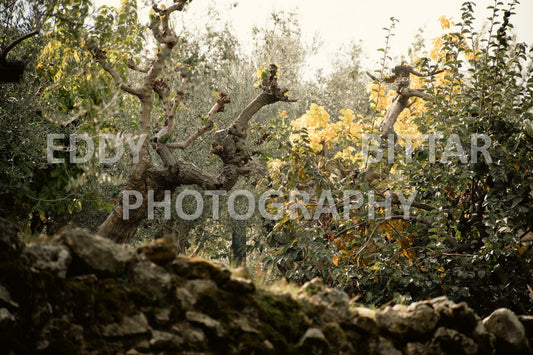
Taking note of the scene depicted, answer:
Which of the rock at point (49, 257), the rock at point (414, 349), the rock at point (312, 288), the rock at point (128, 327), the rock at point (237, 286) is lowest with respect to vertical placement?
the rock at point (414, 349)

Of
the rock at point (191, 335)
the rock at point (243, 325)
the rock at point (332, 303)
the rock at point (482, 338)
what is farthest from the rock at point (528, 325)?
the rock at point (191, 335)

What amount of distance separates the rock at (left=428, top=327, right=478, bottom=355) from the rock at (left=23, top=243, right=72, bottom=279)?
301cm

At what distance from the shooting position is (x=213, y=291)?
4246 millimetres

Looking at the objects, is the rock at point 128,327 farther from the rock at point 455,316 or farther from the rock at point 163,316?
the rock at point 455,316

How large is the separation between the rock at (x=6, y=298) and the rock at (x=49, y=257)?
25 cm

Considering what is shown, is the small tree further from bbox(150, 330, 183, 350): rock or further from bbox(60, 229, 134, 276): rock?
bbox(150, 330, 183, 350): rock

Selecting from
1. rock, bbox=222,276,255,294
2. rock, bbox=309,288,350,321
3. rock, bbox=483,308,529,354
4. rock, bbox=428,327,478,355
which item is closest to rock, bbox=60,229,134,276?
rock, bbox=222,276,255,294

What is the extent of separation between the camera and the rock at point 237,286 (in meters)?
4.33

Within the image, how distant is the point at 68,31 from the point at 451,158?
5874 mm

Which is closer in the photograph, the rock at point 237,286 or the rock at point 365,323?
the rock at point 237,286

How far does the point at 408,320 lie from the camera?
15.0ft

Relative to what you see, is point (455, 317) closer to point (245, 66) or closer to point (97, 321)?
point (97, 321)

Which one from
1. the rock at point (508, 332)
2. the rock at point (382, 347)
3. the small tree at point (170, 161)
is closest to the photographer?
the rock at point (382, 347)

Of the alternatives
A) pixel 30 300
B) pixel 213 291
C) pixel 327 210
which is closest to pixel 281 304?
pixel 213 291
